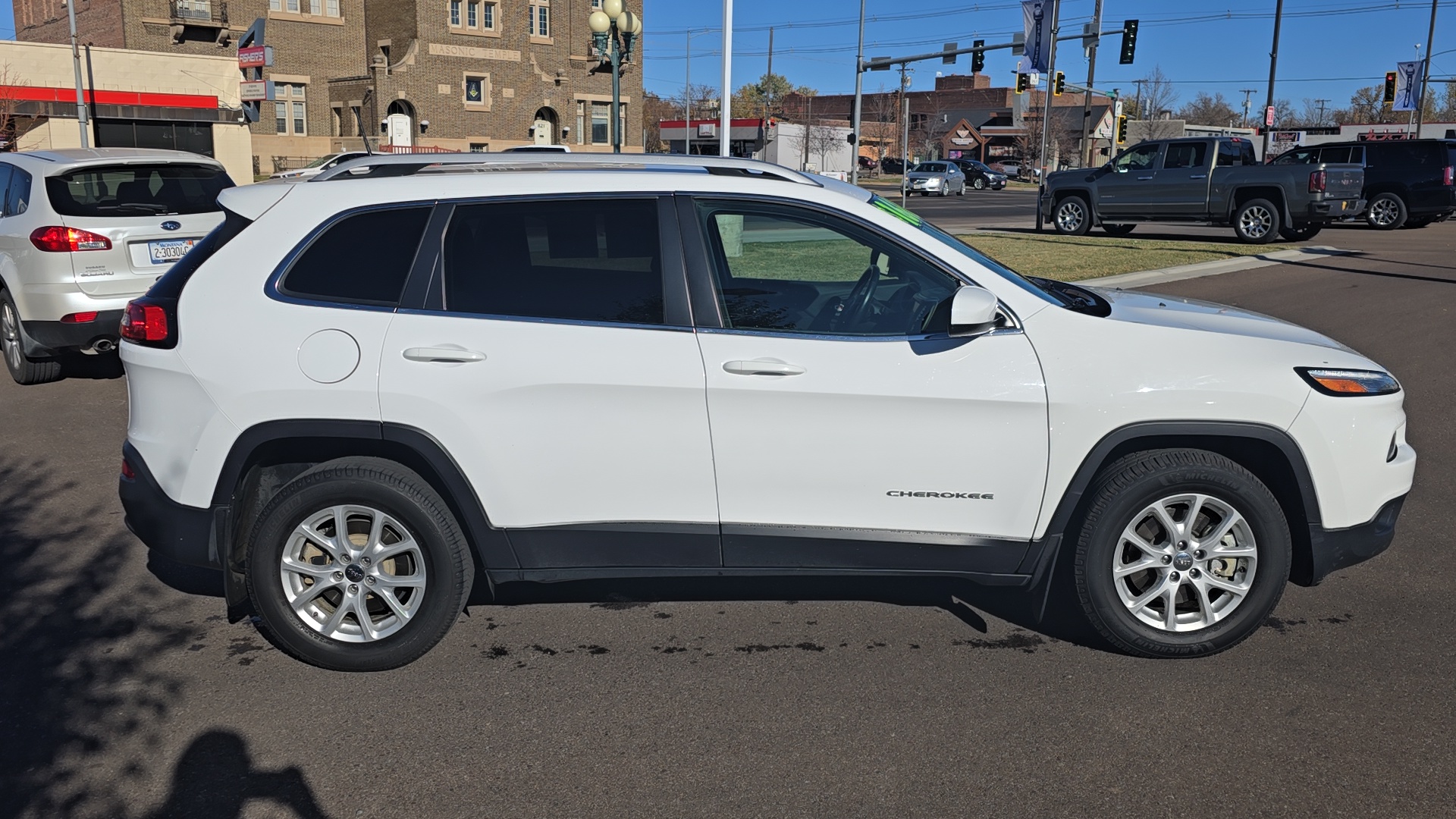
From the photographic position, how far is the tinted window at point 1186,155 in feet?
74.3

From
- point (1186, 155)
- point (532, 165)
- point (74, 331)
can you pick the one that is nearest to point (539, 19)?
point (1186, 155)

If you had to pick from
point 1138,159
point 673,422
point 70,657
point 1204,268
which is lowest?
point 70,657

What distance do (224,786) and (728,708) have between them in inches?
62.4

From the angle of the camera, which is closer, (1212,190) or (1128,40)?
(1212,190)

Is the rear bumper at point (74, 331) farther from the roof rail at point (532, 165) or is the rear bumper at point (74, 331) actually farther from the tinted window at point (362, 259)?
the tinted window at point (362, 259)

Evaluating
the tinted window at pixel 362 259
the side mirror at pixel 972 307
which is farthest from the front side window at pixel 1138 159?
the tinted window at pixel 362 259

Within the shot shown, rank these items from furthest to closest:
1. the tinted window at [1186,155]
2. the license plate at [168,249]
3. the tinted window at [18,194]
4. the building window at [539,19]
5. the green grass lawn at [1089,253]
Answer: the building window at [539,19] → the tinted window at [1186,155] → the green grass lawn at [1089,253] → the license plate at [168,249] → the tinted window at [18,194]

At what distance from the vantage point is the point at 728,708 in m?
4.00

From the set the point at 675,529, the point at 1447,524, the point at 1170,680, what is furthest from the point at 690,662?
the point at 1447,524

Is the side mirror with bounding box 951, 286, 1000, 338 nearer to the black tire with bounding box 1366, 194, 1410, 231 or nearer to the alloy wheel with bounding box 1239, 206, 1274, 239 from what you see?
the alloy wheel with bounding box 1239, 206, 1274, 239

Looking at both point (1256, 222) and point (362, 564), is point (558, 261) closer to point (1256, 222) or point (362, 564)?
point (362, 564)

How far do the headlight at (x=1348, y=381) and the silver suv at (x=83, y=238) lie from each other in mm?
7620

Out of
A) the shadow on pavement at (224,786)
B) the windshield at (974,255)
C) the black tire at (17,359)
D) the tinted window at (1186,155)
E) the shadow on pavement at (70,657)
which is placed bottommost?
the shadow on pavement at (70,657)

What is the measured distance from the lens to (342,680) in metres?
4.25
